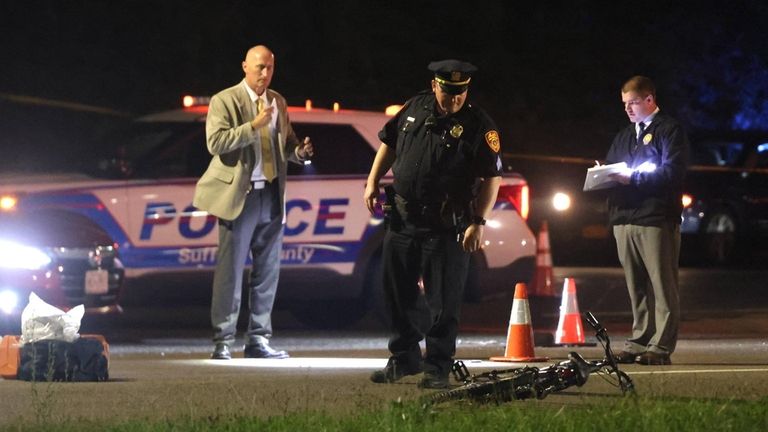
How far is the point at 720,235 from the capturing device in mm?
22875

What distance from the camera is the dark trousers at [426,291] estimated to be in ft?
29.8

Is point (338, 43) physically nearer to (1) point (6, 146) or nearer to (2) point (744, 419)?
(1) point (6, 146)

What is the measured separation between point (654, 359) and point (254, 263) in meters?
2.64

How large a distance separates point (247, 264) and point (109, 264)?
1.03 metres

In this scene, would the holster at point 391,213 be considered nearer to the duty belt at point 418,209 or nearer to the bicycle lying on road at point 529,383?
the duty belt at point 418,209

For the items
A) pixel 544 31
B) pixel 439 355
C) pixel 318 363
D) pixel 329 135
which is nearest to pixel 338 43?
pixel 544 31

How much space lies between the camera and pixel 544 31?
2833 cm

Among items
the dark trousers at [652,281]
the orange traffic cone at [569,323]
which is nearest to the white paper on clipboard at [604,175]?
the dark trousers at [652,281]

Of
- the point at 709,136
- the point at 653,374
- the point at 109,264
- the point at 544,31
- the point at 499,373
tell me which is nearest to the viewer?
the point at 499,373

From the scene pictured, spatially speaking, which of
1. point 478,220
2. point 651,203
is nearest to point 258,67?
point 478,220

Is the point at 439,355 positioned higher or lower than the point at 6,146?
lower

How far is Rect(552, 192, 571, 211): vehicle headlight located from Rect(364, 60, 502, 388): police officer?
12.8m

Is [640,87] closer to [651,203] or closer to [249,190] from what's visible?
[651,203]

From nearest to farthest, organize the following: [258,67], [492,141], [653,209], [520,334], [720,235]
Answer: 1. [492,141]
2. [653,209]
3. [520,334]
4. [258,67]
5. [720,235]
